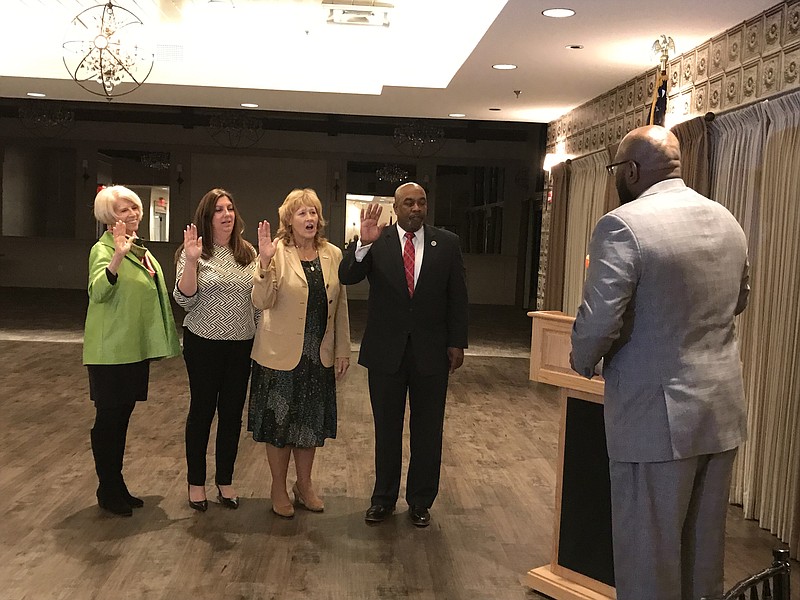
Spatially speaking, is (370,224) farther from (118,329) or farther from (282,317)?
(118,329)

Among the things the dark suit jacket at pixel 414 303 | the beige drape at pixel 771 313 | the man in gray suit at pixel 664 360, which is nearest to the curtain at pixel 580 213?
the beige drape at pixel 771 313

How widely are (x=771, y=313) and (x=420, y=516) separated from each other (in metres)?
2.24

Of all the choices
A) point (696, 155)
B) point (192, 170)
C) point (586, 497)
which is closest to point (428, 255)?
point (586, 497)

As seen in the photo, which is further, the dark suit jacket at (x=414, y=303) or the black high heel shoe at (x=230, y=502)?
the black high heel shoe at (x=230, y=502)

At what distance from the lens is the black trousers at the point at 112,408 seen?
13.5 feet

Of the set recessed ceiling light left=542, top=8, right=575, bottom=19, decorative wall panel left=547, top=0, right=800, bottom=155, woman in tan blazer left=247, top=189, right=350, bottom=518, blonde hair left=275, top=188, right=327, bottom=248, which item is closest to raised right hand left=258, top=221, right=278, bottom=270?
woman in tan blazer left=247, top=189, right=350, bottom=518

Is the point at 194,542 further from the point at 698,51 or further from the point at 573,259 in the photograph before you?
the point at 573,259

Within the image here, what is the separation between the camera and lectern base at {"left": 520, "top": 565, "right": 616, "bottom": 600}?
11.0ft

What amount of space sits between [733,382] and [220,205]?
2.62 m

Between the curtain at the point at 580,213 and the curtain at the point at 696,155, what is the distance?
88.8 inches

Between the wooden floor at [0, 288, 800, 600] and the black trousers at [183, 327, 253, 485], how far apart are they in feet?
1.01

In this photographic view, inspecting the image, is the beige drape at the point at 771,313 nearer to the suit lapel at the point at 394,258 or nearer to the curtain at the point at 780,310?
the curtain at the point at 780,310

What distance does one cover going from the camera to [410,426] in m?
4.22

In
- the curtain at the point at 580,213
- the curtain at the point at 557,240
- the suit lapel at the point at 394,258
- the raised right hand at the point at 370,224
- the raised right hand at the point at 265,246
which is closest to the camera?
the raised right hand at the point at 265,246
